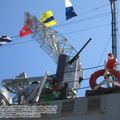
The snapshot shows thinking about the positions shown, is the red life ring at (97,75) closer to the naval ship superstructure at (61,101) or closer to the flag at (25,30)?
the naval ship superstructure at (61,101)

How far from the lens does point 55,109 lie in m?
12.8

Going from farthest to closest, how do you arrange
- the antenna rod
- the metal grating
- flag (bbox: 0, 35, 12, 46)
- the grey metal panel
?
1. flag (bbox: 0, 35, 12, 46)
2. the antenna rod
3. the metal grating
4. the grey metal panel

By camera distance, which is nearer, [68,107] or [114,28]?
[68,107]

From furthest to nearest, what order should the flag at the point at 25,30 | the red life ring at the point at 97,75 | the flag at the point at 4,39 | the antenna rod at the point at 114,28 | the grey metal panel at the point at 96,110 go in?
the flag at the point at 25,30 < the flag at the point at 4,39 < the antenna rod at the point at 114,28 < the red life ring at the point at 97,75 < the grey metal panel at the point at 96,110

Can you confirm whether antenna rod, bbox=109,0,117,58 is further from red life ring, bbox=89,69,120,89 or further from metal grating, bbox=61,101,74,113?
metal grating, bbox=61,101,74,113

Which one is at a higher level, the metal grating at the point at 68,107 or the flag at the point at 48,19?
the flag at the point at 48,19

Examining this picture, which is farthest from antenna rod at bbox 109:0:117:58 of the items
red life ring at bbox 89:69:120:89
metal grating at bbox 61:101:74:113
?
metal grating at bbox 61:101:74:113

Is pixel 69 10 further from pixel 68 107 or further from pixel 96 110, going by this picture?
pixel 96 110

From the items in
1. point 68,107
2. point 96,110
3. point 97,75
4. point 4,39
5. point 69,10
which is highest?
point 69,10

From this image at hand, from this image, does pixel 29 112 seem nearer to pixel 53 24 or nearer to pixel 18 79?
pixel 18 79

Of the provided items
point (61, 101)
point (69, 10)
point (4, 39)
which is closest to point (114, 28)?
point (69, 10)

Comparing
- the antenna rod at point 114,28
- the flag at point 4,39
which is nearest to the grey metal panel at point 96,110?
the antenna rod at point 114,28

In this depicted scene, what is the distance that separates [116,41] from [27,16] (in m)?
7.99

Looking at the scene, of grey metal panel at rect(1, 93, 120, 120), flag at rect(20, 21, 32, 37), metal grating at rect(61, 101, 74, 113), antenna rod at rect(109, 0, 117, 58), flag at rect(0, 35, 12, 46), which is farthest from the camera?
flag at rect(20, 21, 32, 37)
